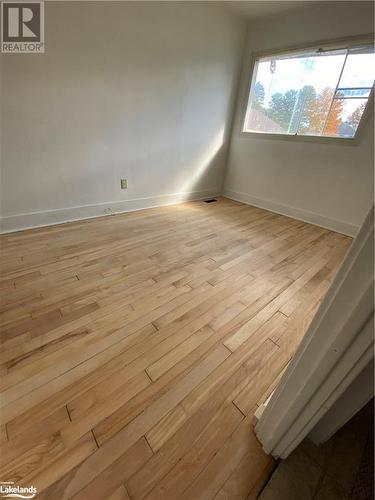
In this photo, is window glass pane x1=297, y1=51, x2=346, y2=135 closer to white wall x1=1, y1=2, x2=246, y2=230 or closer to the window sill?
the window sill

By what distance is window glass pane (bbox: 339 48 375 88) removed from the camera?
7.54ft

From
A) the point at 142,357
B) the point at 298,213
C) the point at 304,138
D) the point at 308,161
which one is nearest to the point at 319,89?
the point at 304,138

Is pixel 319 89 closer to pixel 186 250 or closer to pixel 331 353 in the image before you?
pixel 186 250

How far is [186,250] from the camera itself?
82.5 inches

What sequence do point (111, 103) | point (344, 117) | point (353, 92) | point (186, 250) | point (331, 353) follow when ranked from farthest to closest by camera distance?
point (344, 117) → point (353, 92) → point (111, 103) → point (186, 250) → point (331, 353)

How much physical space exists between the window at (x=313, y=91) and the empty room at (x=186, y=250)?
19 mm

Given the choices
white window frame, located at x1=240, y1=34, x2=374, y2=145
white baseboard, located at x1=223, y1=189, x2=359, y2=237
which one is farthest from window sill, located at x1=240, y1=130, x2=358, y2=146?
white baseboard, located at x1=223, y1=189, x2=359, y2=237

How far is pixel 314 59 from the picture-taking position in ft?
8.58

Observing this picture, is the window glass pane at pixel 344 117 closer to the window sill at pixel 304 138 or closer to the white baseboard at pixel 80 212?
the window sill at pixel 304 138

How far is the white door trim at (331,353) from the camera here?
17.2 inches

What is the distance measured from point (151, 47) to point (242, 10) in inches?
53.1

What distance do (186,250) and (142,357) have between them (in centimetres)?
114

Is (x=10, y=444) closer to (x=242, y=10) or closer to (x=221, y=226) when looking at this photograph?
(x=221, y=226)

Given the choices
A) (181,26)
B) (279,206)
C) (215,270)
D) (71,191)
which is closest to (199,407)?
(215,270)
